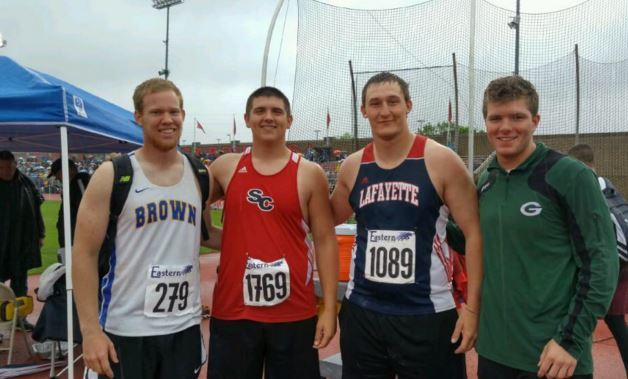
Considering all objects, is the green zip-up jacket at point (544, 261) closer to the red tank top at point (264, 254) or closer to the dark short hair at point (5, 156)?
the red tank top at point (264, 254)

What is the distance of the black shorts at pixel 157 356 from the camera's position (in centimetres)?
245

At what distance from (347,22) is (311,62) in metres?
1.03

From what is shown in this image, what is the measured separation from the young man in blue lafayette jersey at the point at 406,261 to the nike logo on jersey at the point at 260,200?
0.48m

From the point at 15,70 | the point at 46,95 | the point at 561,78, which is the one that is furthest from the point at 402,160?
the point at 561,78

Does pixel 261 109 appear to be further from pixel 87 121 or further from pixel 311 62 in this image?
pixel 311 62

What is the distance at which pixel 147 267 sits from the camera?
2467 millimetres

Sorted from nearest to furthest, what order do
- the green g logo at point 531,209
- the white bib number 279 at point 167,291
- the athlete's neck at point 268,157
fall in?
the green g logo at point 531,209 → the white bib number 279 at point 167,291 → the athlete's neck at point 268,157

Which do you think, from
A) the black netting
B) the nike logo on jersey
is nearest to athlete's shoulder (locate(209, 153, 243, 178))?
the nike logo on jersey

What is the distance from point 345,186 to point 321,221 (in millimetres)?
241

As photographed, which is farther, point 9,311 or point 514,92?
point 9,311

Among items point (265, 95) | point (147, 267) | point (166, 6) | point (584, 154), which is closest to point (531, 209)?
point (265, 95)

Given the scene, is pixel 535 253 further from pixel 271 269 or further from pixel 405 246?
pixel 271 269

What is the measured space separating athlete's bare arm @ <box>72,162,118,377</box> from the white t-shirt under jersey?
3.6 inches

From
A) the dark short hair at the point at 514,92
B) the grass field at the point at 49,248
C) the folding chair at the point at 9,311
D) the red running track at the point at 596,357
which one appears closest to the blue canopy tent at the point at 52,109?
the folding chair at the point at 9,311
